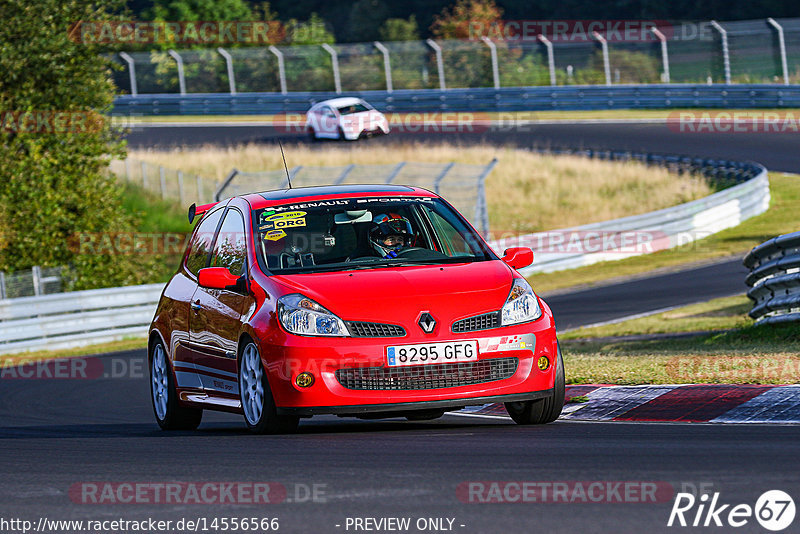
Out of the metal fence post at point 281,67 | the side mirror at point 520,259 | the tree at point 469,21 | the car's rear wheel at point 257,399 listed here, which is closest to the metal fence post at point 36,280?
the car's rear wheel at point 257,399

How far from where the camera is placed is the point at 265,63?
2211 inches

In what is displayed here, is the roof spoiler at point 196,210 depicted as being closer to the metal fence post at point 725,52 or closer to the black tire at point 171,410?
the black tire at point 171,410

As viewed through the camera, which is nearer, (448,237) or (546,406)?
(546,406)

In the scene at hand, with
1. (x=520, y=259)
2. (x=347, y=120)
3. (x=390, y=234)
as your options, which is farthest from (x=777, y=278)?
(x=347, y=120)

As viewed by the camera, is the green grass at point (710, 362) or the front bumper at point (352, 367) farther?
the green grass at point (710, 362)

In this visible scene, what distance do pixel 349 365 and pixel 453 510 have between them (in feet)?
8.28

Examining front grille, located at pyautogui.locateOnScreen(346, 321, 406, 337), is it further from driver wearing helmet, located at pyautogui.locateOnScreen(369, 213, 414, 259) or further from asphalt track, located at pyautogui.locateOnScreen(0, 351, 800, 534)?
driver wearing helmet, located at pyautogui.locateOnScreen(369, 213, 414, 259)

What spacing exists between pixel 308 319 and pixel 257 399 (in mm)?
698

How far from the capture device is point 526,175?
3838cm

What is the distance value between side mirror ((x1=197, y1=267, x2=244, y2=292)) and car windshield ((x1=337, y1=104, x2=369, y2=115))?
3809cm

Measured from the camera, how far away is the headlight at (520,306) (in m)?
8.27

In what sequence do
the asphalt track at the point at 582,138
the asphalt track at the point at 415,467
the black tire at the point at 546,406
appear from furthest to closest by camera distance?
1. the asphalt track at the point at 582,138
2. the black tire at the point at 546,406
3. the asphalt track at the point at 415,467

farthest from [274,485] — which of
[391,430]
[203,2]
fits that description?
[203,2]

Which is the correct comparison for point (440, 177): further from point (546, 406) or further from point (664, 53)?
point (546, 406)
